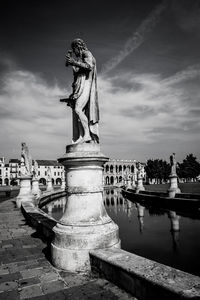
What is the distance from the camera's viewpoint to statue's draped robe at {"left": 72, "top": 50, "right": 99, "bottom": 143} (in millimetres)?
4660

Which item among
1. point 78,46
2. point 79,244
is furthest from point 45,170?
point 79,244

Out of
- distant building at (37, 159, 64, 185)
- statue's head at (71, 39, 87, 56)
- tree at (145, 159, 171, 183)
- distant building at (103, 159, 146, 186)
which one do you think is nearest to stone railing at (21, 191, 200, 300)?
statue's head at (71, 39, 87, 56)

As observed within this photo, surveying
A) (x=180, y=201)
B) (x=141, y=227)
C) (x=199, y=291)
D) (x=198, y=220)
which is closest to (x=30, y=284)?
(x=199, y=291)

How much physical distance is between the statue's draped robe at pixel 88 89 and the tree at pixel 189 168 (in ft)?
287

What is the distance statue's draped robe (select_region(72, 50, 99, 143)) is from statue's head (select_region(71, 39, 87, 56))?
0.33 feet

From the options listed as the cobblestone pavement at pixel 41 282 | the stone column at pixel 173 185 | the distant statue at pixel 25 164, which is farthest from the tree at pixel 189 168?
the cobblestone pavement at pixel 41 282

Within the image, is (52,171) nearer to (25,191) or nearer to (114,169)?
(114,169)

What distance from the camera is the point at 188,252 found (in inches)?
267

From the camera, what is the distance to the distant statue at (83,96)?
4.60 meters

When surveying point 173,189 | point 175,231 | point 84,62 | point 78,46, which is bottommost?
point 175,231

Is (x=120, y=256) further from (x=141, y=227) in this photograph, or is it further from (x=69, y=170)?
(x=141, y=227)

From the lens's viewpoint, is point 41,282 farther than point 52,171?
No

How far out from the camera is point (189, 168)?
8669cm

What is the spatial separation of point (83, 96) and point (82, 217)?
221 cm
